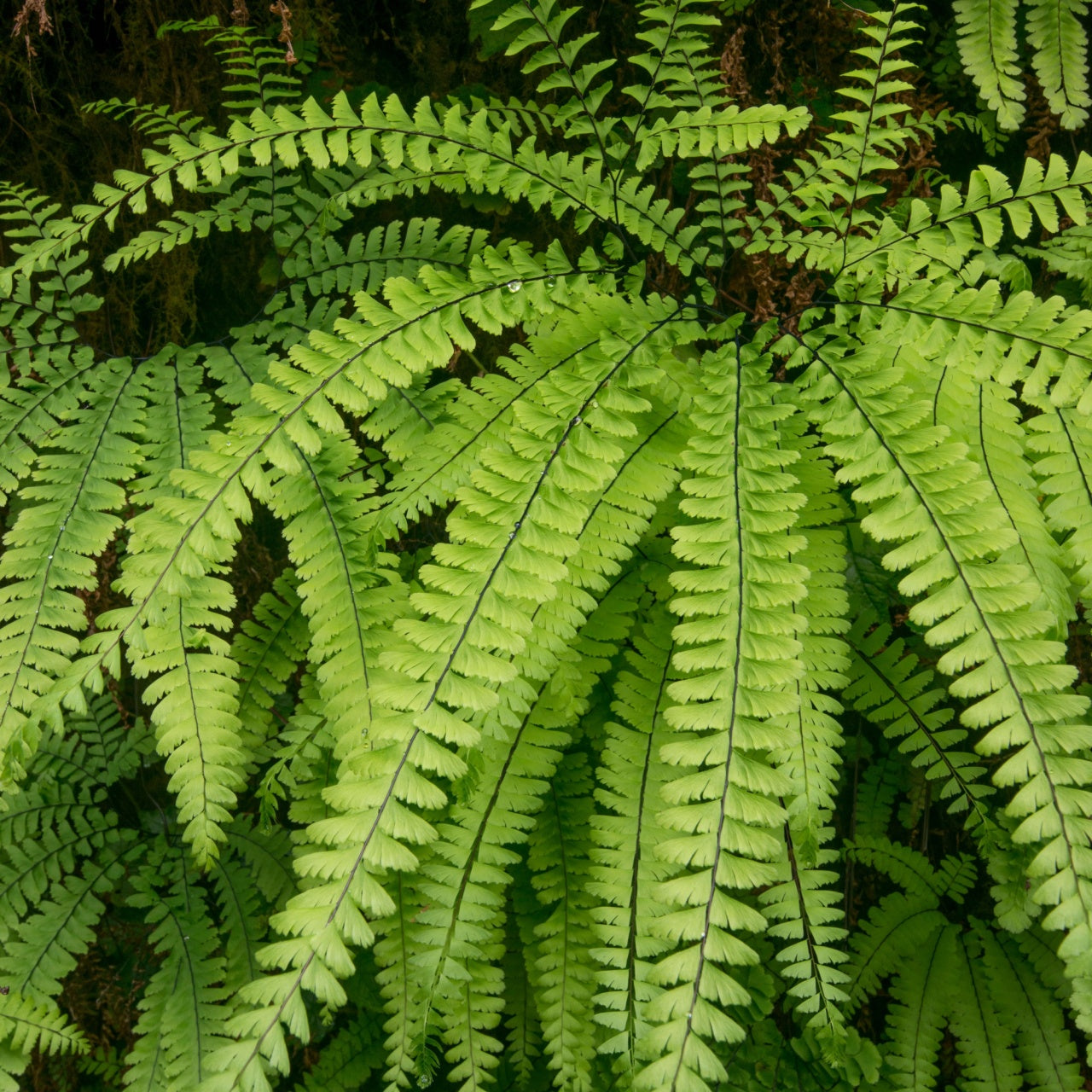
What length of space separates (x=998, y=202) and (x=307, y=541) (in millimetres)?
1456

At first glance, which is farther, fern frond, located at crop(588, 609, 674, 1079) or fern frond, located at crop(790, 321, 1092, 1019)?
fern frond, located at crop(588, 609, 674, 1079)

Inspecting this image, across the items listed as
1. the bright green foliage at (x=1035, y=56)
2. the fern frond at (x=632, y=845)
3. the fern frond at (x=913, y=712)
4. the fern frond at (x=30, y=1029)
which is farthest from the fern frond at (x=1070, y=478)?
the fern frond at (x=30, y=1029)

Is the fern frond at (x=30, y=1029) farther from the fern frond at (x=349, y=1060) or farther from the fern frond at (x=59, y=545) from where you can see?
the fern frond at (x=59, y=545)

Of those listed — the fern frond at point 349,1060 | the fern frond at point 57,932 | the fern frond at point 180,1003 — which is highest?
the fern frond at point 57,932

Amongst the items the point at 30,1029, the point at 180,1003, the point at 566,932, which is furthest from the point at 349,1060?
the point at 566,932

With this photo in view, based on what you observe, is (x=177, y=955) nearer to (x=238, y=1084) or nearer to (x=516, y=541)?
(x=238, y=1084)

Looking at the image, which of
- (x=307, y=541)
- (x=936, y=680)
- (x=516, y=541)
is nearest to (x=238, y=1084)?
(x=516, y=541)

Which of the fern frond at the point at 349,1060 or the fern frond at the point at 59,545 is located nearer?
the fern frond at the point at 59,545

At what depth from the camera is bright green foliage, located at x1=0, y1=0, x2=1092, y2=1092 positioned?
1111mm

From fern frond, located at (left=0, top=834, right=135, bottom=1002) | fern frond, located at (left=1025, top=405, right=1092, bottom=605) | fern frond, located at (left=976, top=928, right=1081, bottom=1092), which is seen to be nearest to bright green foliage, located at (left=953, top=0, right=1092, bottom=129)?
fern frond, located at (left=1025, top=405, right=1092, bottom=605)

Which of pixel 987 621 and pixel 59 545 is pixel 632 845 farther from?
pixel 59 545

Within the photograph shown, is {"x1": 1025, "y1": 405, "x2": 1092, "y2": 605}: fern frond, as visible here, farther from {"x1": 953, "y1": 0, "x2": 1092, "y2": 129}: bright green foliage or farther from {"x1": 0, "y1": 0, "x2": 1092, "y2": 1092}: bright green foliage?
{"x1": 953, "y1": 0, "x2": 1092, "y2": 129}: bright green foliage

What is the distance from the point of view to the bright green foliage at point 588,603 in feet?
3.65

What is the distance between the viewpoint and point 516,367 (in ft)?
5.00
